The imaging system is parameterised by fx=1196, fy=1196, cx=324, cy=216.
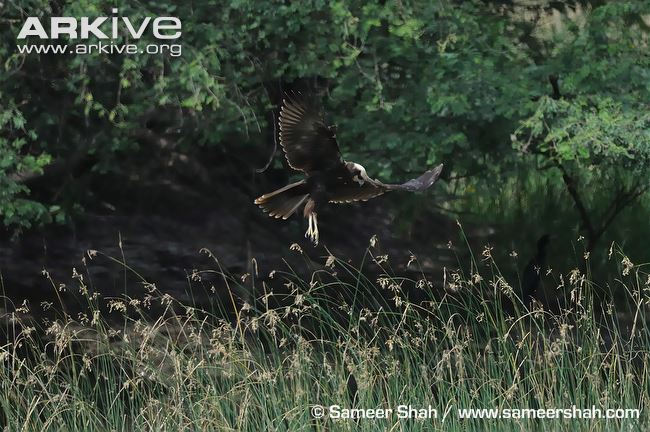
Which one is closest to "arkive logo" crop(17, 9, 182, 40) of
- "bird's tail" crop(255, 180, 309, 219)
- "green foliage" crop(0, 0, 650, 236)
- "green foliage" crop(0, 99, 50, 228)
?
"green foliage" crop(0, 0, 650, 236)

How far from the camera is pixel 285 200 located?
242 inches

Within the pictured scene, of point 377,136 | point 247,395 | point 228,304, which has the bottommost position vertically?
point 228,304

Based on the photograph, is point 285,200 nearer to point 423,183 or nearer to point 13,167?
point 423,183

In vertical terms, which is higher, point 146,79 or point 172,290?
point 146,79

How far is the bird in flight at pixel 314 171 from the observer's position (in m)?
5.40

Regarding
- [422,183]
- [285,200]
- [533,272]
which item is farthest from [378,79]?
[533,272]

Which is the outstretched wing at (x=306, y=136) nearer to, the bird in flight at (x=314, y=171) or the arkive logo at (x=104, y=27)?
the bird in flight at (x=314, y=171)

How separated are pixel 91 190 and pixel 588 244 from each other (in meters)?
4.25

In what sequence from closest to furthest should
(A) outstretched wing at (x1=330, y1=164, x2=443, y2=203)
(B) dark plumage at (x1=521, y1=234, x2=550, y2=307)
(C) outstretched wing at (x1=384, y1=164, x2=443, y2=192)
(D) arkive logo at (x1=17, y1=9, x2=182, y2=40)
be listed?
(C) outstretched wing at (x1=384, y1=164, x2=443, y2=192), (A) outstretched wing at (x1=330, y1=164, x2=443, y2=203), (D) arkive logo at (x1=17, y1=9, x2=182, y2=40), (B) dark plumage at (x1=521, y1=234, x2=550, y2=307)

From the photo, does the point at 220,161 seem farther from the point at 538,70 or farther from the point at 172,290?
the point at 538,70

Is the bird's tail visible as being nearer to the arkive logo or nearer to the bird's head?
the bird's head

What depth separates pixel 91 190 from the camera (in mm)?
10141

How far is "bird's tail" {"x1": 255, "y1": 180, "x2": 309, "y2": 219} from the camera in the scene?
5.96 meters

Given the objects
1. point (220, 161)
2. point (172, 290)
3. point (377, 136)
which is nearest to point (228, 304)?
point (172, 290)
